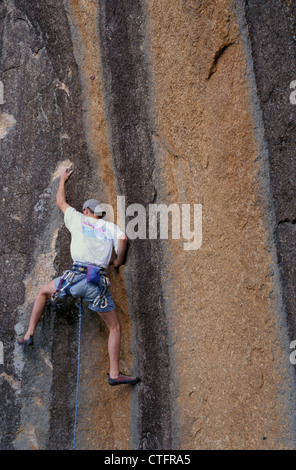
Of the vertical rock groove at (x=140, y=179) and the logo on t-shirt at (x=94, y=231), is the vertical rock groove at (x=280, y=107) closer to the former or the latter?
the vertical rock groove at (x=140, y=179)

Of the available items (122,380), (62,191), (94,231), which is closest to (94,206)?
(94,231)

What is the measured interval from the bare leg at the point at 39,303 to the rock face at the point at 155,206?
114mm

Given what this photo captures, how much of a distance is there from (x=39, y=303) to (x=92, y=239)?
0.68 meters

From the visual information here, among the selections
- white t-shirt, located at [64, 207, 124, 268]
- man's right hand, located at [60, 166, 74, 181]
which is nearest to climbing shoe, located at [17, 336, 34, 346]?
white t-shirt, located at [64, 207, 124, 268]

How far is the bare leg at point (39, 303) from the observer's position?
405 centimetres

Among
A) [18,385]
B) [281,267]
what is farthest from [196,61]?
[18,385]

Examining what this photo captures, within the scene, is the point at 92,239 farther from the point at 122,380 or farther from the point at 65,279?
the point at 122,380

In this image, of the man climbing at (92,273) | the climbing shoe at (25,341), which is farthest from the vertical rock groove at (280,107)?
the climbing shoe at (25,341)

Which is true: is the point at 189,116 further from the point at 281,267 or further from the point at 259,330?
the point at 259,330

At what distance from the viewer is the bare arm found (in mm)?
4164

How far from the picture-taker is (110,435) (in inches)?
169

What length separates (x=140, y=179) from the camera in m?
4.01

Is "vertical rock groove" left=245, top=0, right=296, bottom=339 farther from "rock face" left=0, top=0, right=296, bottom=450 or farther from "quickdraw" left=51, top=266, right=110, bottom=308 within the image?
"quickdraw" left=51, top=266, right=110, bottom=308
